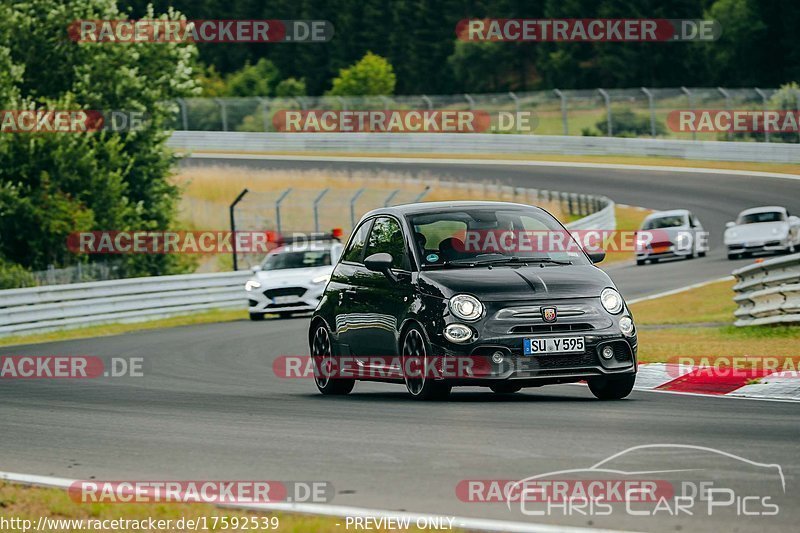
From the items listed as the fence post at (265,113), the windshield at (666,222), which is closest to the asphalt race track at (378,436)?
the windshield at (666,222)

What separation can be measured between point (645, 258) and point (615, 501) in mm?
30957

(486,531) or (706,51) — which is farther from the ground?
(706,51)

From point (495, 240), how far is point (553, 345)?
1318 millimetres

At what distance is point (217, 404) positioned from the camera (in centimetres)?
1209

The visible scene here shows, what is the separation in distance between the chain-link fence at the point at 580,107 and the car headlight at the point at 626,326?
44533 millimetres

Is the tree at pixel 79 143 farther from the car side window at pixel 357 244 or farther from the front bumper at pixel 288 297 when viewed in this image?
the car side window at pixel 357 244

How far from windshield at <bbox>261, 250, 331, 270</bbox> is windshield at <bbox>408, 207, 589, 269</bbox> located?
16.3 m

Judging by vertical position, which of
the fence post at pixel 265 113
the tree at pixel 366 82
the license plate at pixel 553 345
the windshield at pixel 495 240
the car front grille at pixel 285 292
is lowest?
the car front grille at pixel 285 292

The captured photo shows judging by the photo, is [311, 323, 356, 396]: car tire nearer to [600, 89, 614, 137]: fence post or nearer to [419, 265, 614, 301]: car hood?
[419, 265, 614, 301]: car hood

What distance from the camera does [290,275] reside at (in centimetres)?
2791

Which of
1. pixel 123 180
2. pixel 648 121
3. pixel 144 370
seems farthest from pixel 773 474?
pixel 648 121

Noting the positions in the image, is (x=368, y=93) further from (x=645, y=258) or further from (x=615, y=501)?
(x=615, y=501)

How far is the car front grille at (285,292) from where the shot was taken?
27.7 meters

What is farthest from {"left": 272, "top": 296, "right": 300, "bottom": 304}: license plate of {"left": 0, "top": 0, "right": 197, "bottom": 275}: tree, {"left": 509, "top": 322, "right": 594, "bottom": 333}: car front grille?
{"left": 509, "top": 322, "right": 594, "bottom": 333}: car front grille
